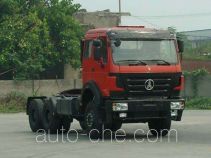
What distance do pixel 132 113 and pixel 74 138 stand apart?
2226 millimetres

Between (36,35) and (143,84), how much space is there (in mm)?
26884

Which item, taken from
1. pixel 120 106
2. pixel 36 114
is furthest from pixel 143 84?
pixel 36 114

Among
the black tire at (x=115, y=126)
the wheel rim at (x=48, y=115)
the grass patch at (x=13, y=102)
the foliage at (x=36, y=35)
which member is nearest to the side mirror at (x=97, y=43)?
the black tire at (x=115, y=126)

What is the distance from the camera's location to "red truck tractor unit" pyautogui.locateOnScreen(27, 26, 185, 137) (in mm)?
17016

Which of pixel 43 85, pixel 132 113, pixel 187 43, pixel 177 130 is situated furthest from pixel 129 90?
pixel 187 43

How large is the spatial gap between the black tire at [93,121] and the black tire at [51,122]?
236 cm

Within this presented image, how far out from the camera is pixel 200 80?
43.4 metres

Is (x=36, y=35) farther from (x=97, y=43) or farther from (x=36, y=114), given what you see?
(x=97, y=43)

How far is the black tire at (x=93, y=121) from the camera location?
57.3ft

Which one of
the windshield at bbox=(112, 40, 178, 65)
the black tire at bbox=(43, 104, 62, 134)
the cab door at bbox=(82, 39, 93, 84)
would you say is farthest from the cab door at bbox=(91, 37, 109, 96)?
the black tire at bbox=(43, 104, 62, 134)

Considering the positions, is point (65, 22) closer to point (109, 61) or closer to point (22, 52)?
point (22, 52)

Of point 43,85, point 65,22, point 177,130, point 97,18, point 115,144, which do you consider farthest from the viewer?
point 97,18

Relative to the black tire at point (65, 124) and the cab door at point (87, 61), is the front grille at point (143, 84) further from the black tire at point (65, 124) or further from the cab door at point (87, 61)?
the black tire at point (65, 124)

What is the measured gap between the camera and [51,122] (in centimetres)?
2023
